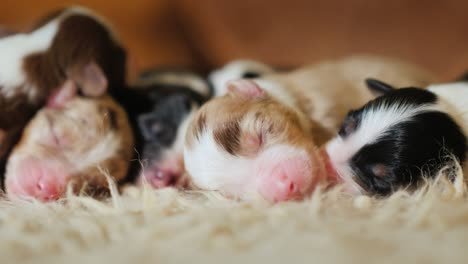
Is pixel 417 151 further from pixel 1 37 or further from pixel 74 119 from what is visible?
pixel 1 37

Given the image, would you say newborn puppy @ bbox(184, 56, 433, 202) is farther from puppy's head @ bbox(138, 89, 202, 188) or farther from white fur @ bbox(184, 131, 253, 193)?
puppy's head @ bbox(138, 89, 202, 188)

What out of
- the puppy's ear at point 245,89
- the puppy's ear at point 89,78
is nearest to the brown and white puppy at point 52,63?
the puppy's ear at point 89,78

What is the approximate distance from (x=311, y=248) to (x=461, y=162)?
60 cm

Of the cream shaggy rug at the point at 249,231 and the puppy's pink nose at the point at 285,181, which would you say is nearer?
the cream shaggy rug at the point at 249,231

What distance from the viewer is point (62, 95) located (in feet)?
5.26

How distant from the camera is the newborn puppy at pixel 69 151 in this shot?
1.36m

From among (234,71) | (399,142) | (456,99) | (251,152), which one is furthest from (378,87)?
(234,71)

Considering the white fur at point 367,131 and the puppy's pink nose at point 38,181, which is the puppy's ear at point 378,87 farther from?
the puppy's pink nose at point 38,181

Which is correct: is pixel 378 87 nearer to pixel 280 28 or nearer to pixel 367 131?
pixel 367 131

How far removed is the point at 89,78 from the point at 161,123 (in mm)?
282

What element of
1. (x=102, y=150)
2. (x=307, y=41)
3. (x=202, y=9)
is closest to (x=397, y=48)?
(x=307, y=41)

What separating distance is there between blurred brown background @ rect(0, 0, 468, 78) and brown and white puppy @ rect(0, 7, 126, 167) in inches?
26.4

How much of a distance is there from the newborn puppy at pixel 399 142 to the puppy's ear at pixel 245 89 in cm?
29

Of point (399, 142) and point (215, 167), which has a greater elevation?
point (399, 142)
